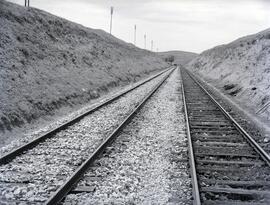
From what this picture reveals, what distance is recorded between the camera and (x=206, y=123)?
1238 cm

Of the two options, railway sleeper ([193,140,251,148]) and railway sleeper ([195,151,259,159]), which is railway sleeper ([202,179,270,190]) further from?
railway sleeper ([193,140,251,148])

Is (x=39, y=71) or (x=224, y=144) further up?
(x=39, y=71)

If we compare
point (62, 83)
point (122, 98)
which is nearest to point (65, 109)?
point (62, 83)

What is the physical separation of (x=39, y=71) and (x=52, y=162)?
35.0 ft

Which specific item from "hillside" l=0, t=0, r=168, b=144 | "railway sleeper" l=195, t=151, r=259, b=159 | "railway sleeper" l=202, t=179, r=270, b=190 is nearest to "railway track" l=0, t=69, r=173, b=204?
"hillside" l=0, t=0, r=168, b=144

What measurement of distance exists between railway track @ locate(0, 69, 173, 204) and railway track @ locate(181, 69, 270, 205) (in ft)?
7.45

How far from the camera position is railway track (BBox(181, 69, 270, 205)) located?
619 cm

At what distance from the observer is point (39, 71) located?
58.2 feet

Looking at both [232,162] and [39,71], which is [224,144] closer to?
[232,162]

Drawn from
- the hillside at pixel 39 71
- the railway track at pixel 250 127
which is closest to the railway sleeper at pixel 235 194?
the railway track at pixel 250 127

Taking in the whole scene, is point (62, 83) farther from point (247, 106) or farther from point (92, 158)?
point (92, 158)

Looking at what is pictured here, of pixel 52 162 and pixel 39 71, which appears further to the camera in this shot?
pixel 39 71

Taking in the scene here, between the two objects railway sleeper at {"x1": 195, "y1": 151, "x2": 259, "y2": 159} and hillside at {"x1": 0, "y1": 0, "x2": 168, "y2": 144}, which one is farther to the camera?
hillside at {"x1": 0, "y1": 0, "x2": 168, "y2": 144}

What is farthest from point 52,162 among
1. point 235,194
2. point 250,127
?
point 250,127
